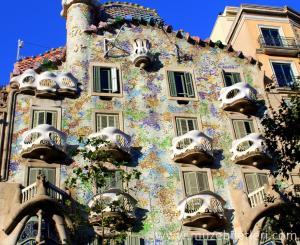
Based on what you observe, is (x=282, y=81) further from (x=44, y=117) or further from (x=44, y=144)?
(x=44, y=144)

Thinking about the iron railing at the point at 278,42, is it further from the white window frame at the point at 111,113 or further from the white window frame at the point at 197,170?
the white window frame at the point at 111,113

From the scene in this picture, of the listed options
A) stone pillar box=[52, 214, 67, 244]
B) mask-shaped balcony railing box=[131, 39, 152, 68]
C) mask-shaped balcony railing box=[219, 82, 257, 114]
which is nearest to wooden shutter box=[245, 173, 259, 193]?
mask-shaped balcony railing box=[219, 82, 257, 114]

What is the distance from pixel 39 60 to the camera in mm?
35375

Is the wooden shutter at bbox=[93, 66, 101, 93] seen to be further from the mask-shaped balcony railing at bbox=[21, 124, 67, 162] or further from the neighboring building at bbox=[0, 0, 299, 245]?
the mask-shaped balcony railing at bbox=[21, 124, 67, 162]

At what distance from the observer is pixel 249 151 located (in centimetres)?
2988

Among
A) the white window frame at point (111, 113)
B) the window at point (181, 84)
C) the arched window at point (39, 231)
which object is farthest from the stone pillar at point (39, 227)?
the window at point (181, 84)

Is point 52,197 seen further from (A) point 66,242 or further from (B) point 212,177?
(B) point 212,177

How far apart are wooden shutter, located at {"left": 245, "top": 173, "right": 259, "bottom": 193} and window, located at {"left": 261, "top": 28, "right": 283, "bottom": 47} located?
1127 cm

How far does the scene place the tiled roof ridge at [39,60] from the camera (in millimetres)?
33500

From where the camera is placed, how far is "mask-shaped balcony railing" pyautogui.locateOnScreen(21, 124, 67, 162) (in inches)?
1103

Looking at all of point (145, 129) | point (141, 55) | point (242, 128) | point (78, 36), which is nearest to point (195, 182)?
point (145, 129)

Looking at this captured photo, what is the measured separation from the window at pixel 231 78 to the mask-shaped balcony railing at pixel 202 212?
391 inches

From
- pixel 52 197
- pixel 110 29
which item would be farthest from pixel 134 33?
pixel 52 197

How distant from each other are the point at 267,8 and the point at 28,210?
23897 mm
